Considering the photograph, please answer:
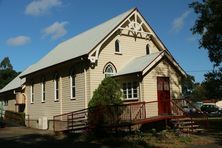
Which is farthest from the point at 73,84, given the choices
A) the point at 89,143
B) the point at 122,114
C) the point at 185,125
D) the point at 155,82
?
the point at 185,125

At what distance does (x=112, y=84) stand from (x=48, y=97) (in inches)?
389

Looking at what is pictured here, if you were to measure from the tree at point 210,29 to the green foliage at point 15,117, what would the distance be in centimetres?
1886

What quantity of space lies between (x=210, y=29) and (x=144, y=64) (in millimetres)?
6818

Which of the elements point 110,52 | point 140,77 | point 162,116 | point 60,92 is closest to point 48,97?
point 60,92

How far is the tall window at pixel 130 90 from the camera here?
26.2 m

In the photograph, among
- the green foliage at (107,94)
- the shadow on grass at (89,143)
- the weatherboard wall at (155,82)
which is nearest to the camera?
the shadow on grass at (89,143)

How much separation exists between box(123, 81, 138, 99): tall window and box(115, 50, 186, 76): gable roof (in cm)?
87

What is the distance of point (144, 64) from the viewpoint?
25.8m

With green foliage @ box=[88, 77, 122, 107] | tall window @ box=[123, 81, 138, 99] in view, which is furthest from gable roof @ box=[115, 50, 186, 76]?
green foliage @ box=[88, 77, 122, 107]

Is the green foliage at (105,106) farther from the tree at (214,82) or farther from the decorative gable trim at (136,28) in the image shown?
the tree at (214,82)

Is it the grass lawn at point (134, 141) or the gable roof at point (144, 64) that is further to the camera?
the gable roof at point (144, 64)

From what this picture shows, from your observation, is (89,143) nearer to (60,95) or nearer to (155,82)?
(155,82)

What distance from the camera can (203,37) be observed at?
30.5m

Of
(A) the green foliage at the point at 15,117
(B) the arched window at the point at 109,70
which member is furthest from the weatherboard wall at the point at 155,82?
(A) the green foliage at the point at 15,117
